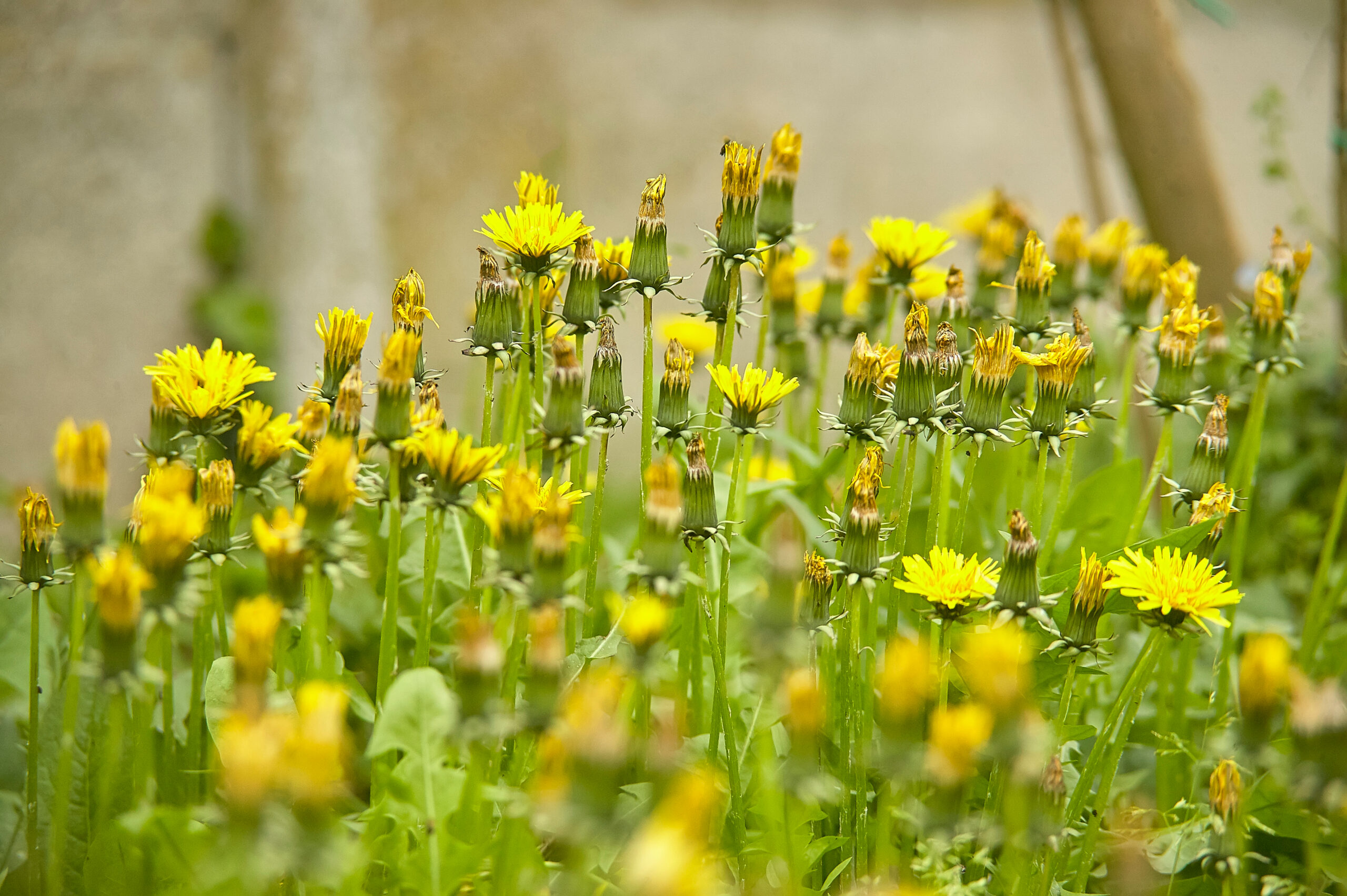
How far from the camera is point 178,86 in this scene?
2342mm

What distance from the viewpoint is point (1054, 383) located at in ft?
2.33

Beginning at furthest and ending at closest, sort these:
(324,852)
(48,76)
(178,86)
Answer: (178,86) < (48,76) < (324,852)

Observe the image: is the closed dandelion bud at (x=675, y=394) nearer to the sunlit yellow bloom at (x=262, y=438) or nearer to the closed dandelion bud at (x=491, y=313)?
the closed dandelion bud at (x=491, y=313)

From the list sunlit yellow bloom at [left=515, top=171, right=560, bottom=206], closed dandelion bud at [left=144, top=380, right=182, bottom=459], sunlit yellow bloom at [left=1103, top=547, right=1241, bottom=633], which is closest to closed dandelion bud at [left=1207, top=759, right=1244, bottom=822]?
sunlit yellow bloom at [left=1103, top=547, right=1241, bottom=633]

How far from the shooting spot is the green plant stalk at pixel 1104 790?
689 mm

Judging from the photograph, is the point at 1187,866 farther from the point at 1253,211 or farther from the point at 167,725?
the point at 1253,211

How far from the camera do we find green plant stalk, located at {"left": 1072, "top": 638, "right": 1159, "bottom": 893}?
0.69 metres

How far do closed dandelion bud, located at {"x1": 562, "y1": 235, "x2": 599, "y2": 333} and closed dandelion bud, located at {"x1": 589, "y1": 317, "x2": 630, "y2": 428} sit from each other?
1cm

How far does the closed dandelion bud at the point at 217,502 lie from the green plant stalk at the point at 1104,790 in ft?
1.87

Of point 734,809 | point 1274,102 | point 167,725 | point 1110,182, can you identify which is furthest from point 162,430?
point 1110,182

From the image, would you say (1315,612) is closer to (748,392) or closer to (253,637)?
(748,392)

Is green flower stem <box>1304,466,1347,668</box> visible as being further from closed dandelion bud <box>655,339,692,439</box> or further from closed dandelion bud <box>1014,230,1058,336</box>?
closed dandelion bud <box>655,339,692,439</box>

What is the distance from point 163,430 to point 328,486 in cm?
22

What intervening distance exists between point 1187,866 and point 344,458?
2.12 feet
